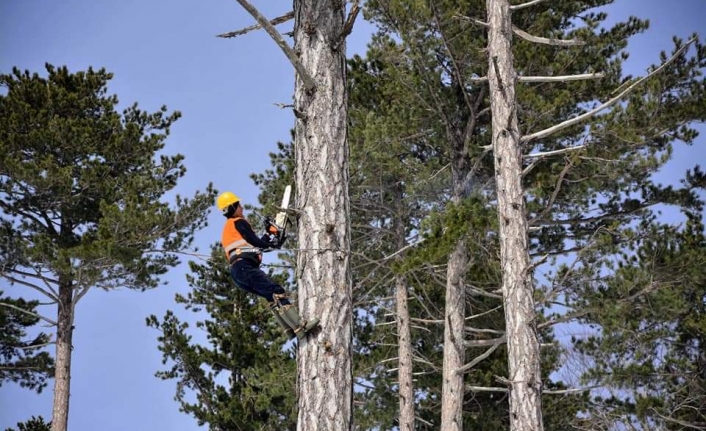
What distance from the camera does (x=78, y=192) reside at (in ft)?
60.6

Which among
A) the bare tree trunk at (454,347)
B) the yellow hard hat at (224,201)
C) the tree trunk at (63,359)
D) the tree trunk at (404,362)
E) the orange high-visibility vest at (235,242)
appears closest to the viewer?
the orange high-visibility vest at (235,242)

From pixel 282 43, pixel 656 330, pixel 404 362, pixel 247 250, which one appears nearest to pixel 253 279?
pixel 247 250

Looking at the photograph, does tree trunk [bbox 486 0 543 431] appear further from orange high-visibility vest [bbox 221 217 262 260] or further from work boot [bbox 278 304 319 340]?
work boot [bbox 278 304 319 340]

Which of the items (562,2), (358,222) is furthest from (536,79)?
(358,222)

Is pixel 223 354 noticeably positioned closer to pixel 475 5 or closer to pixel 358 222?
pixel 358 222

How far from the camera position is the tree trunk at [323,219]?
5395mm

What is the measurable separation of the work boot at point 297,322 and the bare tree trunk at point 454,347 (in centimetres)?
803

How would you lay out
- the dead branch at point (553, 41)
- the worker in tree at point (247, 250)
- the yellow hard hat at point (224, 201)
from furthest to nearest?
the dead branch at point (553, 41) < the yellow hard hat at point (224, 201) < the worker in tree at point (247, 250)

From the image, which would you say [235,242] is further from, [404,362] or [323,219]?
[404,362]

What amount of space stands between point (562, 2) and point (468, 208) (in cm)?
548

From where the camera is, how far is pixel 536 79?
10.6 meters

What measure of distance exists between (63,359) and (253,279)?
12.1 metres

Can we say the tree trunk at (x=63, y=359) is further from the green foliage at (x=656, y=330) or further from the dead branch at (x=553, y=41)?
the dead branch at (x=553, y=41)

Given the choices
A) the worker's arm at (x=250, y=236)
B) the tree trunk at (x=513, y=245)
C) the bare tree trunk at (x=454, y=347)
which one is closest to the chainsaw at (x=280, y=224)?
the worker's arm at (x=250, y=236)
